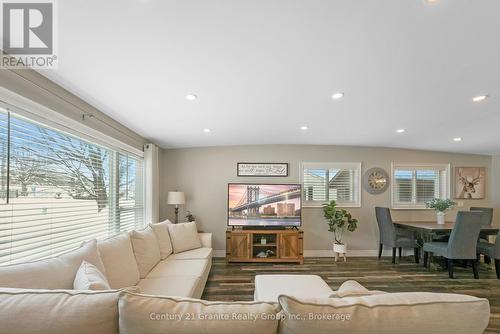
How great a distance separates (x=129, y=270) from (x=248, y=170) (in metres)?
3.19

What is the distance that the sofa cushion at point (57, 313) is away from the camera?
95cm

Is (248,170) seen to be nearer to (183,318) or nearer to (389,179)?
(389,179)

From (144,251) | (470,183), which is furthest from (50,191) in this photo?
(470,183)

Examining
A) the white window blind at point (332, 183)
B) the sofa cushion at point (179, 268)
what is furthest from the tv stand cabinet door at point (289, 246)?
the sofa cushion at point (179, 268)

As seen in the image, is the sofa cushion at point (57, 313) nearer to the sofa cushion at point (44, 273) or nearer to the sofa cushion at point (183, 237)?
the sofa cushion at point (44, 273)

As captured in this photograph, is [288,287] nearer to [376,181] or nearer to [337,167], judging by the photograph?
[337,167]

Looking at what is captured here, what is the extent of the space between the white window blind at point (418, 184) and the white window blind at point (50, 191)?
17.1ft

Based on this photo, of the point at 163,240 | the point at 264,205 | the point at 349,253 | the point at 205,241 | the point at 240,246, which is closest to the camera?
the point at 163,240

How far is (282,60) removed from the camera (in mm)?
1960

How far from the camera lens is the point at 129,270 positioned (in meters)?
2.34

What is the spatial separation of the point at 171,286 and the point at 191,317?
1631 mm

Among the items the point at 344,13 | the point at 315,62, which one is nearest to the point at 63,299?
the point at 344,13

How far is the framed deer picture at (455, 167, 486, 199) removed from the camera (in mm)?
5473

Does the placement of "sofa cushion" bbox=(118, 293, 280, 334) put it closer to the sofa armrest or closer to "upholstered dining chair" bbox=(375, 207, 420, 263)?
the sofa armrest
